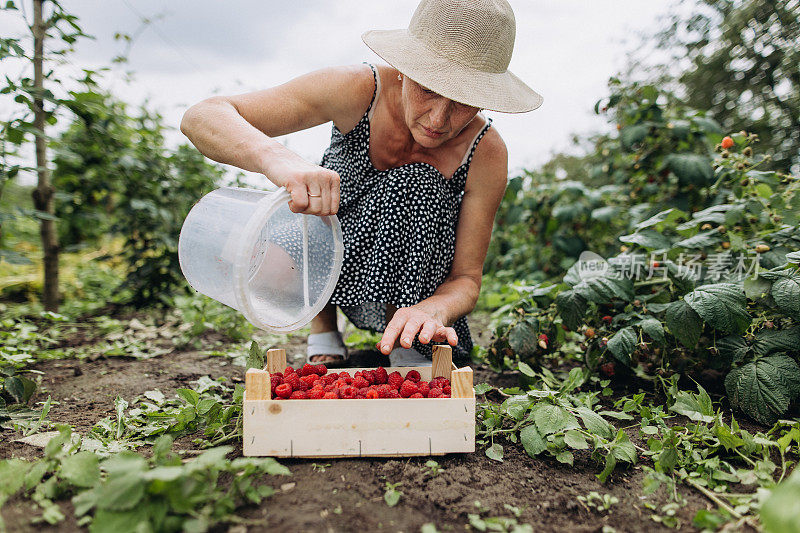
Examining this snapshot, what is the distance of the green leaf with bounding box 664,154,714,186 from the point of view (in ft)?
8.92

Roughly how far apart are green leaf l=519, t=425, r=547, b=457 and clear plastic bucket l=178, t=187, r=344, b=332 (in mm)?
727

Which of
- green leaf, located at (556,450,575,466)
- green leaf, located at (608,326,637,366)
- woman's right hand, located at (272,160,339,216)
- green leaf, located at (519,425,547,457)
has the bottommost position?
green leaf, located at (556,450,575,466)

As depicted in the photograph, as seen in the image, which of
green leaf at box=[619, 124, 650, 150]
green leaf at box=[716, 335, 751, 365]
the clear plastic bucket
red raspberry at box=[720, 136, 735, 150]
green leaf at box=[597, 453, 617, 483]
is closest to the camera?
green leaf at box=[597, 453, 617, 483]

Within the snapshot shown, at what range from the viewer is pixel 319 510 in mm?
1143

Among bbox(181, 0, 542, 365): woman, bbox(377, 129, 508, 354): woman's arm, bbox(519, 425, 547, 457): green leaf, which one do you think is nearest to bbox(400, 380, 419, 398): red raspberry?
bbox(181, 0, 542, 365): woman

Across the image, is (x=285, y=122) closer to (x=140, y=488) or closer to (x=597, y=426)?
(x=140, y=488)

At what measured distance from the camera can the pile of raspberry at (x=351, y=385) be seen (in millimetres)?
1425

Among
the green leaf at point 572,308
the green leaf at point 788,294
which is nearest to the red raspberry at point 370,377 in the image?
the green leaf at point 572,308

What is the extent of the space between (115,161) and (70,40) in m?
1.05

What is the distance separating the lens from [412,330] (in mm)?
1547

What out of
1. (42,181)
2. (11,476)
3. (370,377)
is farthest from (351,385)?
(42,181)

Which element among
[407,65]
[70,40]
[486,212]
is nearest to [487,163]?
[486,212]

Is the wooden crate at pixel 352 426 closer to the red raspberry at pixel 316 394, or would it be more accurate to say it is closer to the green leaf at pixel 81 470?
the red raspberry at pixel 316 394

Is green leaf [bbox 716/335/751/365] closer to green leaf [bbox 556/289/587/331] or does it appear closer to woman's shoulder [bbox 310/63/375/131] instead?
green leaf [bbox 556/289/587/331]
